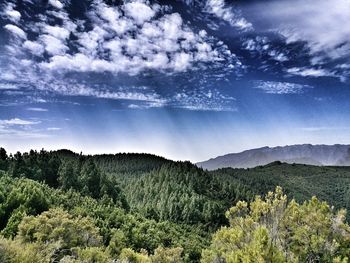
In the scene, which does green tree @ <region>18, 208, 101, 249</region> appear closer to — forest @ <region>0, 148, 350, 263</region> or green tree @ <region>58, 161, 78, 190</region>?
forest @ <region>0, 148, 350, 263</region>

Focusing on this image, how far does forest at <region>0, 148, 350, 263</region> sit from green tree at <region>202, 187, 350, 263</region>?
0.22 ft

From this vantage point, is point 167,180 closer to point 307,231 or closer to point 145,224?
point 145,224

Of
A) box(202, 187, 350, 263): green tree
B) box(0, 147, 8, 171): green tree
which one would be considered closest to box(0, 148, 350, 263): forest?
box(202, 187, 350, 263): green tree

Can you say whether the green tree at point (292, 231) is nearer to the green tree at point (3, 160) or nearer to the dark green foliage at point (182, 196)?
the dark green foliage at point (182, 196)

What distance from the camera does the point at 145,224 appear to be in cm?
8669

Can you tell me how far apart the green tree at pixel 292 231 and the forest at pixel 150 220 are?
0.07 m

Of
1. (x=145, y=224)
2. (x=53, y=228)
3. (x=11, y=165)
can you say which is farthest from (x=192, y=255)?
(x=11, y=165)

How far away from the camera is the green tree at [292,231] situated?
2464 cm

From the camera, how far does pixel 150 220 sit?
99.6 metres

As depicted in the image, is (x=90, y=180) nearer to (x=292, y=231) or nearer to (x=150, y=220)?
(x=150, y=220)

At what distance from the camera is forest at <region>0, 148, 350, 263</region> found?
24938mm

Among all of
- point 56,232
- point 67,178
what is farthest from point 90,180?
point 56,232

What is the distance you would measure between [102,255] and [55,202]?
42861mm

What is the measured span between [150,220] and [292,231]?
76741 mm
